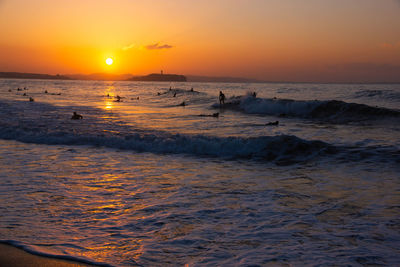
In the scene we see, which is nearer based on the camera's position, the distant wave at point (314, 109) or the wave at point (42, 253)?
the wave at point (42, 253)

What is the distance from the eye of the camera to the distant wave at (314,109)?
22938 mm

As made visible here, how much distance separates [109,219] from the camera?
18.6 ft

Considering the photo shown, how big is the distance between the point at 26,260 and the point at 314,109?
86.9ft

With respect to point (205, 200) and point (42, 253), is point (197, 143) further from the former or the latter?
point (42, 253)

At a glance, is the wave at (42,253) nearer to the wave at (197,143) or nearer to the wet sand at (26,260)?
the wet sand at (26,260)

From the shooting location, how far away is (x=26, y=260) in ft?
13.7

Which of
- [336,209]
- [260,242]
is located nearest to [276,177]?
[336,209]

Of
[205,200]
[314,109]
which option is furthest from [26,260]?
[314,109]

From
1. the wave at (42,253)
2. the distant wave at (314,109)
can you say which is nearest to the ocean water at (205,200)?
the wave at (42,253)

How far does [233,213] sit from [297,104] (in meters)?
25.6

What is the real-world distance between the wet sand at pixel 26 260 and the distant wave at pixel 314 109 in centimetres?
2163

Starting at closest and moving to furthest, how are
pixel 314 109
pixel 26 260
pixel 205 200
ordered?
pixel 26 260 → pixel 205 200 → pixel 314 109

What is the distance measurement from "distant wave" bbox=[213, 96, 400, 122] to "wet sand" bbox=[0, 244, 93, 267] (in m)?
21.6

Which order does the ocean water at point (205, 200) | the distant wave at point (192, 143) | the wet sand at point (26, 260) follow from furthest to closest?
1. the distant wave at point (192, 143)
2. the ocean water at point (205, 200)
3. the wet sand at point (26, 260)
